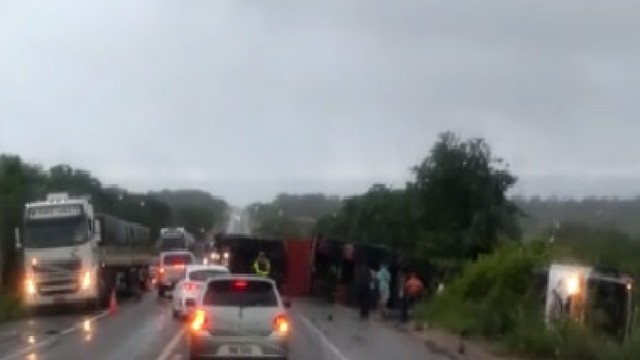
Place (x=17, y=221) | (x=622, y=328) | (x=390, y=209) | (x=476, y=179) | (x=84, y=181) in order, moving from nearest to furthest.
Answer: (x=622, y=328) → (x=476, y=179) → (x=17, y=221) → (x=390, y=209) → (x=84, y=181)

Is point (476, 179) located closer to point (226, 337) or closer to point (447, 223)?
point (447, 223)

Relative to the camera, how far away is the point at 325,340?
36.7 meters

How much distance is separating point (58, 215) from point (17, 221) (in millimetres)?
16962

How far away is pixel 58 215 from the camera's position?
167 ft

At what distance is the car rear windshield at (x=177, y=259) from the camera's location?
62.6m

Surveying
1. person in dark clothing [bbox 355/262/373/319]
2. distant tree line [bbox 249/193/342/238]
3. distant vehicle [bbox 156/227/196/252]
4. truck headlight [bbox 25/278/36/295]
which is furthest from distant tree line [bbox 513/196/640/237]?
distant tree line [bbox 249/193/342/238]

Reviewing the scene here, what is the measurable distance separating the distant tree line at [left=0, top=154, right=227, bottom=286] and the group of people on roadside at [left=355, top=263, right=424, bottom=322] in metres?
20.5

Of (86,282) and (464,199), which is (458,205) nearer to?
(464,199)

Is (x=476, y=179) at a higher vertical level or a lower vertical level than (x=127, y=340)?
higher

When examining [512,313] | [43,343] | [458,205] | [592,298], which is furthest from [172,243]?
[592,298]

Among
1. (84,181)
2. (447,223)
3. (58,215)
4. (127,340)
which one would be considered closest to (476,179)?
(447,223)

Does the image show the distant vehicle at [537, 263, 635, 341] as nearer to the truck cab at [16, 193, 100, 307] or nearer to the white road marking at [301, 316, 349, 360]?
the white road marking at [301, 316, 349, 360]

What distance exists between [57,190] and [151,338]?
2605 inches

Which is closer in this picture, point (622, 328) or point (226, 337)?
point (226, 337)
